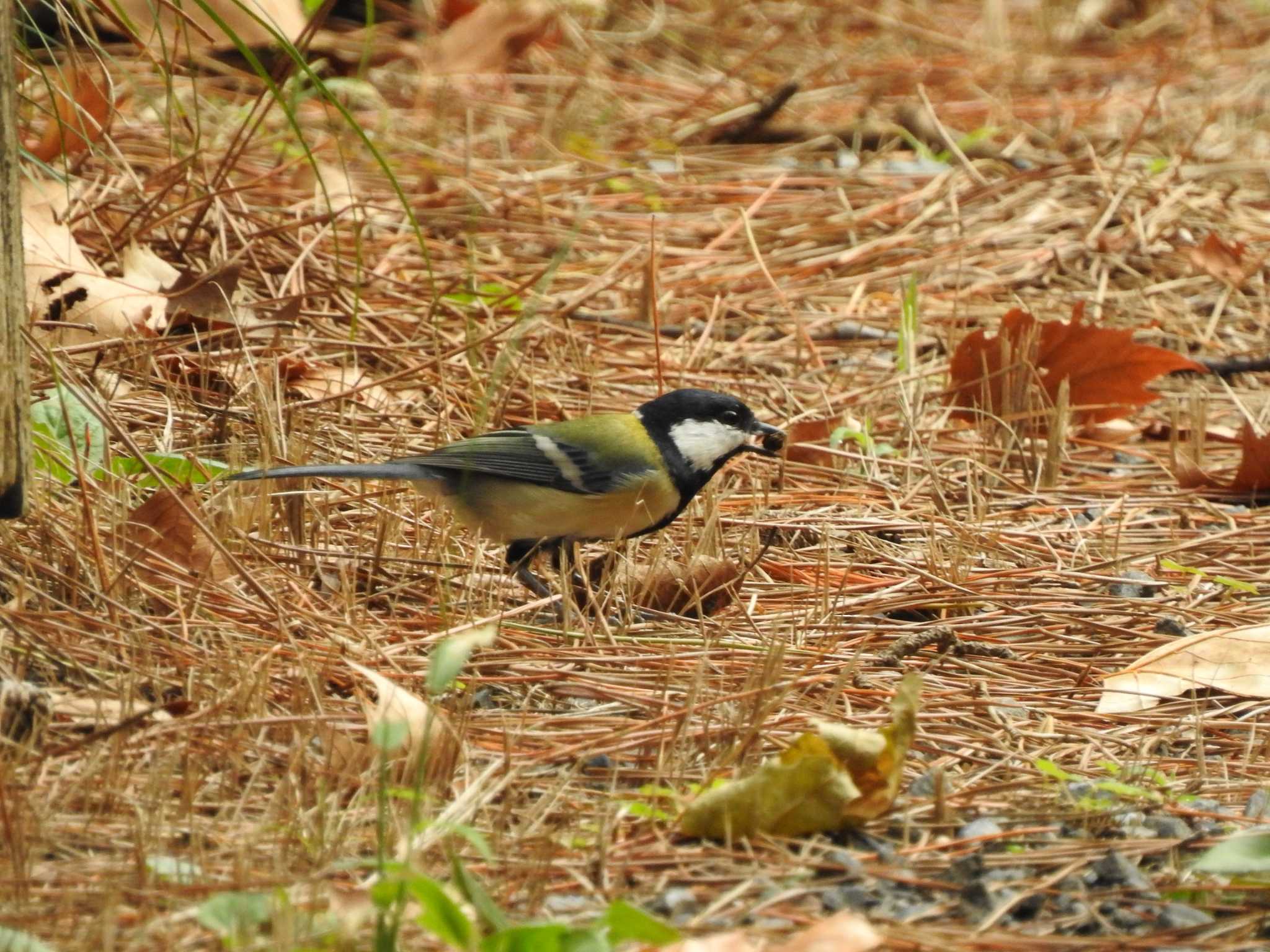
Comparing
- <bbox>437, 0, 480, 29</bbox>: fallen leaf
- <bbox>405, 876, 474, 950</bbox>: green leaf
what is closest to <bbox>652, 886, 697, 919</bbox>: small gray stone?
<bbox>405, 876, 474, 950</bbox>: green leaf

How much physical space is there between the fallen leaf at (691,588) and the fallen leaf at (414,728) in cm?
108

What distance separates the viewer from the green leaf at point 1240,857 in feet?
7.18

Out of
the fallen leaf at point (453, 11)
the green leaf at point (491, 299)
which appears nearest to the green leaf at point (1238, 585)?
the green leaf at point (491, 299)

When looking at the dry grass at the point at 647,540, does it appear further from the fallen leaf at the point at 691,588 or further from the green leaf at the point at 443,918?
the green leaf at the point at 443,918

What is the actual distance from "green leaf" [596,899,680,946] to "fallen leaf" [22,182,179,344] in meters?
2.99

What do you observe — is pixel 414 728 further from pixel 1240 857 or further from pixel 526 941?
pixel 1240 857

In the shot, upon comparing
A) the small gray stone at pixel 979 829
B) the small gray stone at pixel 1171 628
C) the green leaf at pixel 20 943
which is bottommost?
the small gray stone at pixel 979 829

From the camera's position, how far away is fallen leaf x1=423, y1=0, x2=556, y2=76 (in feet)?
26.9

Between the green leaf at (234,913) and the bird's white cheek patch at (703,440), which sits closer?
the green leaf at (234,913)

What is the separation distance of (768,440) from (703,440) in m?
0.33

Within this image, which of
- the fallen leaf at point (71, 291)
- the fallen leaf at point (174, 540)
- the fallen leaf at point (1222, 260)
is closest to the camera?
the fallen leaf at point (174, 540)

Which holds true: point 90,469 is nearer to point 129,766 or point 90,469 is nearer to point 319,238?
point 129,766

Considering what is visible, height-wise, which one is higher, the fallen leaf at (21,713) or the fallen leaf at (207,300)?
the fallen leaf at (207,300)

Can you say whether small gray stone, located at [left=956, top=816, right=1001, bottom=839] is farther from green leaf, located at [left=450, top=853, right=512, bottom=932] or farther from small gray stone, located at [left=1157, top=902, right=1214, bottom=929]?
green leaf, located at [left=450, top=853, right=512, bottom=932]
